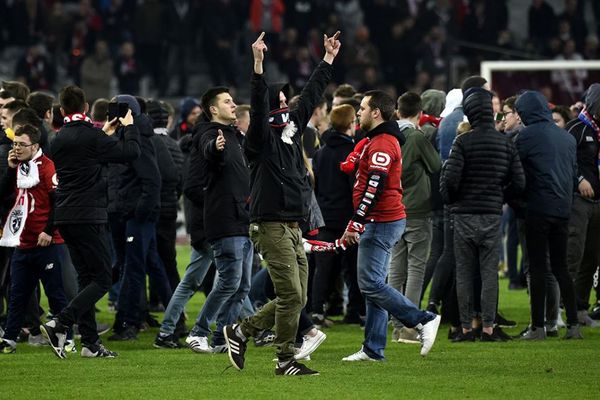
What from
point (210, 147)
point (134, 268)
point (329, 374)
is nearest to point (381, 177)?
point (210, 147)

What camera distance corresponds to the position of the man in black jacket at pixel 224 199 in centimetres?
1062

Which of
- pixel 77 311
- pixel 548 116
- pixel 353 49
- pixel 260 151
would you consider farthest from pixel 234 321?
pixel 353 49

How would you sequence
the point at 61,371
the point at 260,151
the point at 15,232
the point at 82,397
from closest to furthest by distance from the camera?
1. the point at 82,397
2. the point at 260,151
3. the point at 61,371
4. the point at 15,232

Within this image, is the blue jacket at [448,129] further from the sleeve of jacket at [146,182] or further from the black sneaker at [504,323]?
the sleeve of jacket at [146,182]

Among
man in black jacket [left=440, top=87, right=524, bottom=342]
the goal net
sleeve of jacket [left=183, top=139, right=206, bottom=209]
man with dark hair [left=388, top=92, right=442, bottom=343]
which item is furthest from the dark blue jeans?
the goal net

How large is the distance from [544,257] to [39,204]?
426 centimetres

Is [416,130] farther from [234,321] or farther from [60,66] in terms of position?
[60,66]

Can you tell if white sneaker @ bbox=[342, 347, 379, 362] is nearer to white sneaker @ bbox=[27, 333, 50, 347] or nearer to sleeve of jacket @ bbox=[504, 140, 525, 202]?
sleeve of jacket @ bbox=[504, 140, 525, 202]

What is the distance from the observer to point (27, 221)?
11.1 meters

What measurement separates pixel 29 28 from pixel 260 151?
20.8m

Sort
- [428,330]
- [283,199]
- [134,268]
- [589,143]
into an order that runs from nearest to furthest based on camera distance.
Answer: [283,199], [428,330], [134,268], [589,143]

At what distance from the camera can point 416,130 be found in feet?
38.9

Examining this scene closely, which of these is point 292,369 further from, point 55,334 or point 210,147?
point 55,334

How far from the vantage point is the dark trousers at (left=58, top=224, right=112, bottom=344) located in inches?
416
